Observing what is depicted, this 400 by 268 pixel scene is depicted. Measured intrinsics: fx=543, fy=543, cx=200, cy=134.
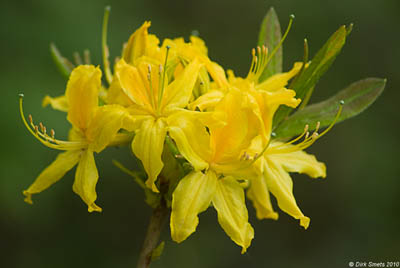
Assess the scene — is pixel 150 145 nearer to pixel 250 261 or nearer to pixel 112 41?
pixel 112 41

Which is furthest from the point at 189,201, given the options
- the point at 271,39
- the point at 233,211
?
the point at 271,39

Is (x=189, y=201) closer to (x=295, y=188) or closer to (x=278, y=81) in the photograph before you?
(x=278, y=81)

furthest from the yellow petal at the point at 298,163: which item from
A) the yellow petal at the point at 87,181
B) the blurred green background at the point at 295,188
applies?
the blurred green background at the point at 295,188

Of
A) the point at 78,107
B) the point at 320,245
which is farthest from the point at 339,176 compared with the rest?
the point at 78,107

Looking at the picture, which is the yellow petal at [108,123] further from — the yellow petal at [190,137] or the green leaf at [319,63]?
the green leaf at [319,63]

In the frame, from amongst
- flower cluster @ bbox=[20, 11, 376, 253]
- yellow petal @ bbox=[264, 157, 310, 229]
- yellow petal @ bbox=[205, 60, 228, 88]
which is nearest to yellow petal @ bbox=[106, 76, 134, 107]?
flower cluster @ bbox=[20, 11, 376, 253]

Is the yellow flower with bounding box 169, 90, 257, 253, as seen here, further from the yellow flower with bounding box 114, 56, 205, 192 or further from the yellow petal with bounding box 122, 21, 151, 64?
the yellow petal with bounding box 122, 21, 151, 64
